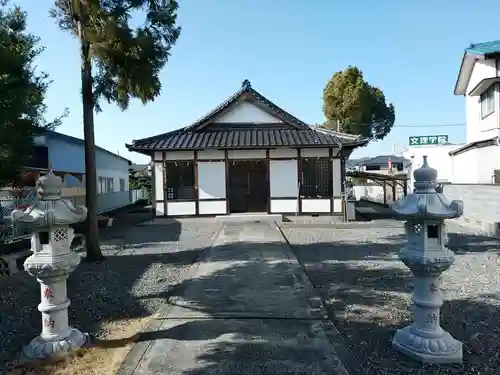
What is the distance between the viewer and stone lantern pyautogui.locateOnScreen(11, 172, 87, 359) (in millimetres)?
3676

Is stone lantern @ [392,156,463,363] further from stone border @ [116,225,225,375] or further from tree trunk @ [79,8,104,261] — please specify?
tree trunk @ [79,8,104,261]

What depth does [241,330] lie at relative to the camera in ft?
13.4

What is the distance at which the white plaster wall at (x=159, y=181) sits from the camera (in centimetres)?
1558

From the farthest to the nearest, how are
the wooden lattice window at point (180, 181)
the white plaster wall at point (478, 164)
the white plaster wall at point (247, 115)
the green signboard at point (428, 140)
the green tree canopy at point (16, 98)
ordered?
the green signboard at point (428, 140) → the white plaster wall at point (247, 115) → the white plaster wall at point (478, 164) → the wooden lattice window at point (180, 181) → the green tree canopy at point (16, 98)

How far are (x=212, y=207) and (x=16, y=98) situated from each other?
9449 millimetres

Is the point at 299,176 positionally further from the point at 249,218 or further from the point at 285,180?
the point at 249,218

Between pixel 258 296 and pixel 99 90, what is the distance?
5803 millimetres

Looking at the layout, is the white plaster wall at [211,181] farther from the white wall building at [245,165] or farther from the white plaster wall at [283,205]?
the white plaster wall at [283,205]

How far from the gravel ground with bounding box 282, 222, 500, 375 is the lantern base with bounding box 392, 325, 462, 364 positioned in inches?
2.8

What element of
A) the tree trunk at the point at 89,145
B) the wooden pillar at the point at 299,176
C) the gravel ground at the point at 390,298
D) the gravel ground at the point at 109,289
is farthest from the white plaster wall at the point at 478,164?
the tree trunk at the point at 89,145

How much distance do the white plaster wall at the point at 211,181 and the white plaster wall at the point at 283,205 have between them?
217cm

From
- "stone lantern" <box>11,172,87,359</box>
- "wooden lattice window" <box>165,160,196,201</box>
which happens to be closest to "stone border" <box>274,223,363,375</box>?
"stone lantern" <box>11,172,87,359</box>

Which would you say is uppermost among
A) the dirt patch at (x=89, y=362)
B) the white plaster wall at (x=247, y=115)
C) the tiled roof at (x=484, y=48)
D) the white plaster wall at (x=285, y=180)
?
the tiled roof at (x=484, y=48)

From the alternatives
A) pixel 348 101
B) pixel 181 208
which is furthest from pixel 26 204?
pixel 348 101
